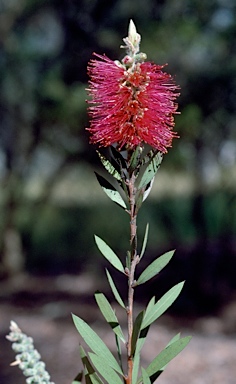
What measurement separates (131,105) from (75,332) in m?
3.27

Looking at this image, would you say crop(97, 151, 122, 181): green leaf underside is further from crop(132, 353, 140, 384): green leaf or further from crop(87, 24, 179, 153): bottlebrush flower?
crop(132, 353, 140, 384): green leaf

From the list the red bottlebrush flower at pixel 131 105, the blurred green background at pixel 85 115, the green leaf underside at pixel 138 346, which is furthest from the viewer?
the blurred green background at pixel 85 115

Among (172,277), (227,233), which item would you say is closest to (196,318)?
(172,277)

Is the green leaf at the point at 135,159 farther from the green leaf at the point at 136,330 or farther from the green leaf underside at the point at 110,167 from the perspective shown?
the green leaf at the point at 136,330

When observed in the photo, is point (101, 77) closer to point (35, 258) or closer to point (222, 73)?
point (222, 73)

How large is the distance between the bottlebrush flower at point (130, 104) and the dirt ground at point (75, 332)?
212 cm

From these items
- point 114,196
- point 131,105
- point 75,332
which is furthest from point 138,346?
point 75,332

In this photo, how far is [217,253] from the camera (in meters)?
4.97

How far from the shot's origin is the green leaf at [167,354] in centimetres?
76

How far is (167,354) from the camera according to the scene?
2.52 feet

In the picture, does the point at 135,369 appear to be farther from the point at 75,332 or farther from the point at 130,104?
the point at 75,332

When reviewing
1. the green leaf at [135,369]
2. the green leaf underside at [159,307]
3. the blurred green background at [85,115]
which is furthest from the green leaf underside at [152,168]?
the blurred green background at [85,115]

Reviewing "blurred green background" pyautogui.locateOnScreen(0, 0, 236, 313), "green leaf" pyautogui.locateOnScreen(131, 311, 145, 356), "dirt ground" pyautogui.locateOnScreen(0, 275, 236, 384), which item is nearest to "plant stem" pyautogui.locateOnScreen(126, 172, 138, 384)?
"green leaf" pyautogui.locateOnScreen(131, 311, 145, 356)

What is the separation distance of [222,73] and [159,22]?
515 mm
